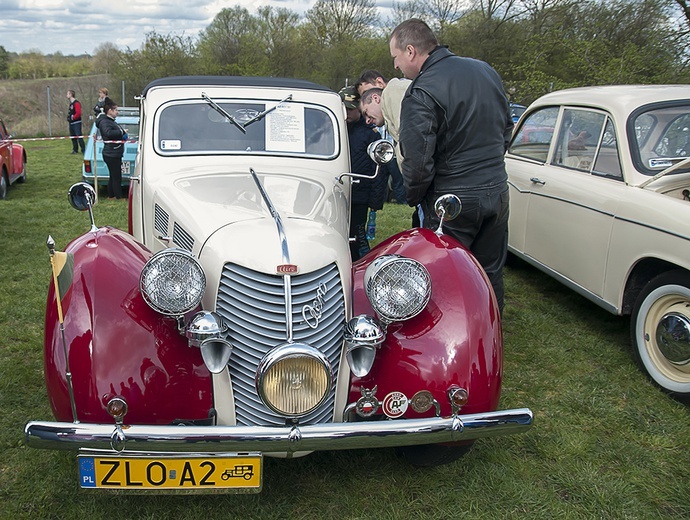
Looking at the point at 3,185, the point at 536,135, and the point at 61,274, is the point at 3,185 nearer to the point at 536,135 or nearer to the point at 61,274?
the point at 536,135

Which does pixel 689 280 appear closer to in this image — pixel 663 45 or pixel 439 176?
pixel 439 176

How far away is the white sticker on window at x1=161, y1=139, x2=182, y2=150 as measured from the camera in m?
3.74

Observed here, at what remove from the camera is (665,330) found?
145 inches

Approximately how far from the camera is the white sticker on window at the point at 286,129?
381 centimetres

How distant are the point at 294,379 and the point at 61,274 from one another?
3.23 ft

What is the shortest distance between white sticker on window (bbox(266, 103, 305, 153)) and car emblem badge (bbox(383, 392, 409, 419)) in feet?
6.37

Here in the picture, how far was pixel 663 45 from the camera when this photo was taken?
12.3 m

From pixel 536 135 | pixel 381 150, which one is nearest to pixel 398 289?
pixel 381 150

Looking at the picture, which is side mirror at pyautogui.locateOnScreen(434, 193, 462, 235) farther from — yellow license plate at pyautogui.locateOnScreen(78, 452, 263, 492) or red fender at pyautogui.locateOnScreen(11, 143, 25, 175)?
red fender at pyautogui.locateOnScreen(11, 143, 25, 175)

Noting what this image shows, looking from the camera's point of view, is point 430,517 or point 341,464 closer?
point 430,517

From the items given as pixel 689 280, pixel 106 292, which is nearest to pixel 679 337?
pixel 689 280

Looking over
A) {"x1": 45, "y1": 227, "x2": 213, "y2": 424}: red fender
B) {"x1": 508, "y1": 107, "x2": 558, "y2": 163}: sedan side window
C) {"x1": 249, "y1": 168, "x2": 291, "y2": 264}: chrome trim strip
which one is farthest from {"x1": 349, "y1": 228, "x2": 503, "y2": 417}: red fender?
{"x1": 508, "y1": 107, "x2": 558, "y2": 163}: sedan side window

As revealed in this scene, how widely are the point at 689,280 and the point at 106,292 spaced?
125 inches

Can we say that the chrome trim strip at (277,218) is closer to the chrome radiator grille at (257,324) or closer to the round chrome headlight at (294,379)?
the chrome radiator grille at (257,324)
